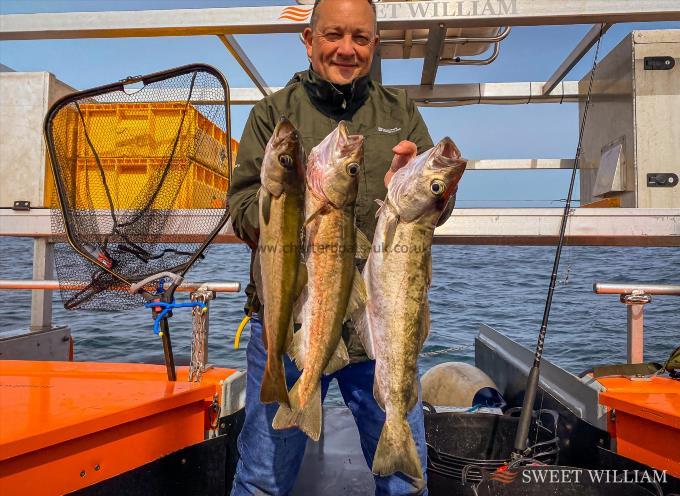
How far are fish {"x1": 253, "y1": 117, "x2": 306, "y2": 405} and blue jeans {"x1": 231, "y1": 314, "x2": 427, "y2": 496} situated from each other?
489 millimetres

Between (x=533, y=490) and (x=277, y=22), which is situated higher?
(x=277, y=22)

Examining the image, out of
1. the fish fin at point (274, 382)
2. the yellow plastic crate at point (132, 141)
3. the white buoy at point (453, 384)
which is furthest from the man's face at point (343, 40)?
the white buoy at point (453, 384)

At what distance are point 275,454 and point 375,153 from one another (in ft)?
5.57

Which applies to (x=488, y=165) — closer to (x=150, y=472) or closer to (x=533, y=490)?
(x=533, y=490)

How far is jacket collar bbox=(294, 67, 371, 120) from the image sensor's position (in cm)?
253

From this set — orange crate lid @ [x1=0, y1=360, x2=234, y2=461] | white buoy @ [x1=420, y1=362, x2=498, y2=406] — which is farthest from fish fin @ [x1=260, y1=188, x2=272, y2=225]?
white buoy @ [x1=420, y1=362, x2=498, y2=406]

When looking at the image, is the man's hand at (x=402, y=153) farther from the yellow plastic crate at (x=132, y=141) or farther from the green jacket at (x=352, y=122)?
the yellow plastic crate at (x=132, y=141)

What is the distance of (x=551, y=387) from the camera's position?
164 inches

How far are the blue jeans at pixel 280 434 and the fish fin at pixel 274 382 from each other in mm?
468

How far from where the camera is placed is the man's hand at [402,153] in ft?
6.81

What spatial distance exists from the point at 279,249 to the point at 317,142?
0.86 meters

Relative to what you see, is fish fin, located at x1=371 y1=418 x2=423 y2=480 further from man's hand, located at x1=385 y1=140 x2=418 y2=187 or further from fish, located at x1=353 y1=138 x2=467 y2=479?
man's hand, located at x1=385 y1=140 x2=418 y2=187

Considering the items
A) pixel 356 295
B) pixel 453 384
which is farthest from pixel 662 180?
pixel 356 295

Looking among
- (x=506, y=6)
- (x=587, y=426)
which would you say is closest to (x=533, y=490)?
(x=587, y=426)
